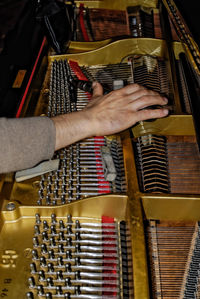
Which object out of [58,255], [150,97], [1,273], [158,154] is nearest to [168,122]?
[158,154]

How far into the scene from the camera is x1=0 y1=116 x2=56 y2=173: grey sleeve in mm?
1438

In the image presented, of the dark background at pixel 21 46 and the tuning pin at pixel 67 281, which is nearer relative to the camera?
the tuning pin at pixel 67 281

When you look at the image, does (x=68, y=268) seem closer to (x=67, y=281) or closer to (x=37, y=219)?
(x=67, y=281)

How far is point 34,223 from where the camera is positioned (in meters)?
1.72

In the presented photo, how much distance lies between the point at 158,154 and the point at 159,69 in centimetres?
106

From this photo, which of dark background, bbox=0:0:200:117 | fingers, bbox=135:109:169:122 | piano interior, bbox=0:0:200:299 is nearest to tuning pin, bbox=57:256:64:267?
piano interior, bbox=0:0:200:299

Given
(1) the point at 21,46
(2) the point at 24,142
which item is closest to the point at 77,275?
(2) the point at 24,142

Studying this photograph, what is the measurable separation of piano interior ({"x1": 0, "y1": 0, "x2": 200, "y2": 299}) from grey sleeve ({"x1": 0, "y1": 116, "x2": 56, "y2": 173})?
1.00 ft

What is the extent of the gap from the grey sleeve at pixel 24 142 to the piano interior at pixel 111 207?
305 mm

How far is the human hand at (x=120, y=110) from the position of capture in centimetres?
176

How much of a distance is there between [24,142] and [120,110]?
23.5 inches

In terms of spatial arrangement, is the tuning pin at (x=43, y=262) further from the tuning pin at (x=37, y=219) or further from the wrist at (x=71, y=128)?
the wrist at (x=71, y=128)

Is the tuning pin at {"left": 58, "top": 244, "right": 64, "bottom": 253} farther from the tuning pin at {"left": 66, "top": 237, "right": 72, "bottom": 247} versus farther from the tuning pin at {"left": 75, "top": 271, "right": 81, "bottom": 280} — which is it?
the tuning pin at {"left": 75, "top": 271, "right": 81, "bottom": 280}

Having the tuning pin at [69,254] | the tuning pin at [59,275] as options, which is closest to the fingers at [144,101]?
the tuning pin at [69,254]
